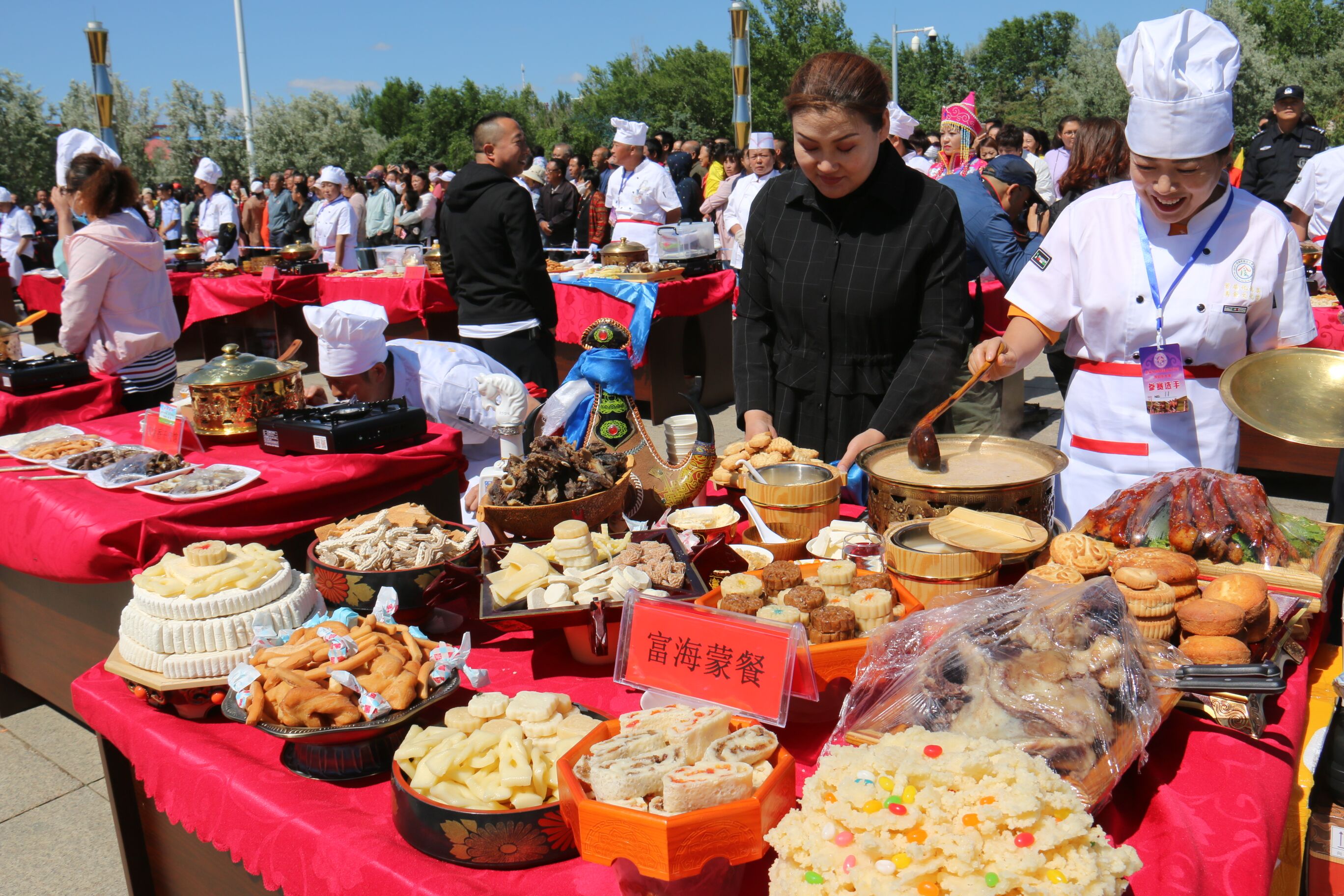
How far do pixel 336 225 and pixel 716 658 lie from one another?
10265 millimetres

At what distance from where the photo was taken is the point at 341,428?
262 centimetres

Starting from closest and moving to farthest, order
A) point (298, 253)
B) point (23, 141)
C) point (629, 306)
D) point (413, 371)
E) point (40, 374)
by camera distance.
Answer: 1. point (413, 371)
2. point (40, 374)
3. point (629, 306)
4. point (298, 253)
5. point (23, 141)

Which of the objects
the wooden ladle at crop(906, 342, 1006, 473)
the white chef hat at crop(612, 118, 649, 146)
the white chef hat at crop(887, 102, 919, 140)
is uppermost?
the white chef hat at crop(612, 118, 649, 146)

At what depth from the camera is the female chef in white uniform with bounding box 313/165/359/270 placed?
930cm

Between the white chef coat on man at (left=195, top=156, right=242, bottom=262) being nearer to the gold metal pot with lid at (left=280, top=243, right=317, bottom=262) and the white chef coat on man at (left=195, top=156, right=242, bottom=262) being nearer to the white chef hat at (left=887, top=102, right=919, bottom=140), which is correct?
the gold metal pot with lid at (left=280, top=243, right=317, bottom=262)

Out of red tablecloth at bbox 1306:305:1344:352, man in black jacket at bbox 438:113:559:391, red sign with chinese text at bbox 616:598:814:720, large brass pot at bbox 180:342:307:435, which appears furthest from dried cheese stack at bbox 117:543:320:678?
red tablecloth at bbox 1306:305:1344:352

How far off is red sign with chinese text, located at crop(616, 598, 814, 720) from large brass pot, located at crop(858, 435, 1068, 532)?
545mm

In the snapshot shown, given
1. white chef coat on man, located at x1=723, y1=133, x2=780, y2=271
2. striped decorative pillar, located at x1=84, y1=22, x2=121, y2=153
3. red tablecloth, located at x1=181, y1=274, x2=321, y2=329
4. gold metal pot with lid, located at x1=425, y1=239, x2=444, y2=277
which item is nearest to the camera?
gold metal pot with lid, located at x1=425, y1=239, x2=444, y2=277

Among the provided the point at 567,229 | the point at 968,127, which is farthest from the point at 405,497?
the point at 567,229

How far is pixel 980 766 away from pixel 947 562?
0.51 metres

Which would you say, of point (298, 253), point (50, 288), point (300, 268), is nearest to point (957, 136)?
point (300, 268)

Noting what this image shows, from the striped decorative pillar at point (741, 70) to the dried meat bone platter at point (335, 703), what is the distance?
9.95 metres

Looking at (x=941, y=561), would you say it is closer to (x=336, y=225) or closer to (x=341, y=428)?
(x=341, y=428)

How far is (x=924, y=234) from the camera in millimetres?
2256
